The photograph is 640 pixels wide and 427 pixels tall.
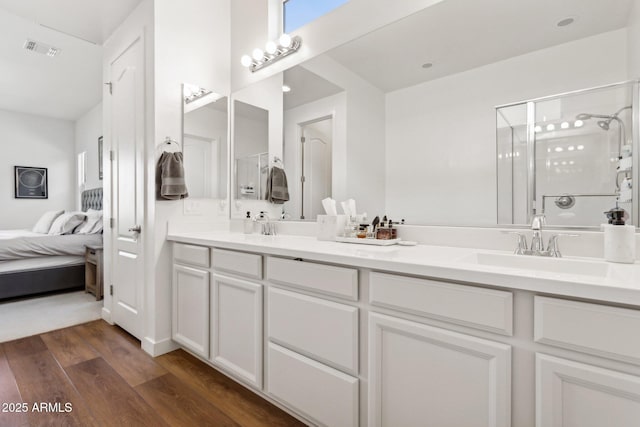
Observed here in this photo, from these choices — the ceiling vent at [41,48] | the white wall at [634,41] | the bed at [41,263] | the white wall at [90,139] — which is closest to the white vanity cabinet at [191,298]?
the white wall at [634,41]

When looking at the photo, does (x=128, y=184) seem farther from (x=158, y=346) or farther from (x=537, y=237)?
(x=537, y=237)

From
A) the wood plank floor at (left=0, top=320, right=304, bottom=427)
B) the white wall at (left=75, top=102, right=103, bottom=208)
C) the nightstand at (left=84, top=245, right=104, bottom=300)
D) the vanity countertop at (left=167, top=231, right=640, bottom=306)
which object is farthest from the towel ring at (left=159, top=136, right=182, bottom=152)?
the white wall at (left=75, top=102, right=103, bottom=208)

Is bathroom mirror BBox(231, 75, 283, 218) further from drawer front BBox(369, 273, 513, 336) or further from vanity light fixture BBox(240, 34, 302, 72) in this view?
drawer front BBox(369, 273, 513, 336)

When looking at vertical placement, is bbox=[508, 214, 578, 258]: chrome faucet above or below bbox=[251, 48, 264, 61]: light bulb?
below

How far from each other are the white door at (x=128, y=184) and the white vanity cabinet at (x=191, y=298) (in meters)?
0.38

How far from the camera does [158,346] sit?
7.24ft

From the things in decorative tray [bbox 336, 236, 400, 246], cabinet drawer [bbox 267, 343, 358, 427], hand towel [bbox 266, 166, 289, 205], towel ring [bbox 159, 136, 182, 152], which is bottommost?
cabinet drawer [bbox 267, 343, 358, 427]

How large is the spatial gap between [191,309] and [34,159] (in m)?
6.46

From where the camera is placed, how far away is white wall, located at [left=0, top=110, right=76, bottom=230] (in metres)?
5.75

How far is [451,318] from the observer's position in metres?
0.97

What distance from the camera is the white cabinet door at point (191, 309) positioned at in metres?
1.92

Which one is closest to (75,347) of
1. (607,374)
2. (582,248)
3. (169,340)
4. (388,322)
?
(169,340)

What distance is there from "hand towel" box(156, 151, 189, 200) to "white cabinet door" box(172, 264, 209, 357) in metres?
0.51

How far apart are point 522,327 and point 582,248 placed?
59cm
